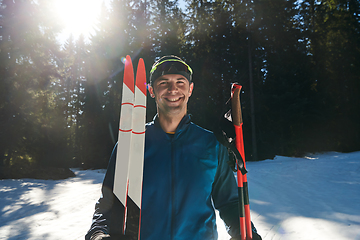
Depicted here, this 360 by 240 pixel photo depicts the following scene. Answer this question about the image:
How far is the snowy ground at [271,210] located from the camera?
4.05 meters

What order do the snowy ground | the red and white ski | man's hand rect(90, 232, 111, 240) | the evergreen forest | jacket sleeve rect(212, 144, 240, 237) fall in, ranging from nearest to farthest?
man's hand rect(90, 232, 111, 240), the red and white ski, jacket sleeve rect(212, 144, 240, 237), the snowy ground, the evergreen forest

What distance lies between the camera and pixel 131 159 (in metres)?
1.65

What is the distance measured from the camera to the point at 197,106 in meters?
20.6

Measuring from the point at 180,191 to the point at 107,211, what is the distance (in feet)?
1.62

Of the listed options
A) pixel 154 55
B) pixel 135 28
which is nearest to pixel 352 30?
pixel 154 55

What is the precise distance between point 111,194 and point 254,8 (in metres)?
22.2

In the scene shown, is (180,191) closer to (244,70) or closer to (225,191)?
(225,191)

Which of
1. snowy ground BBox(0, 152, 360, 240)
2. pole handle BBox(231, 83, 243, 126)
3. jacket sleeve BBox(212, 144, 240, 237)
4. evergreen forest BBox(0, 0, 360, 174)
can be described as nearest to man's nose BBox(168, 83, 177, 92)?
pole handle BBox(231, 83, 243, 126)

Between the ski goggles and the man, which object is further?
the ski goggles

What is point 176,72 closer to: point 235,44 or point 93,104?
point 235,44

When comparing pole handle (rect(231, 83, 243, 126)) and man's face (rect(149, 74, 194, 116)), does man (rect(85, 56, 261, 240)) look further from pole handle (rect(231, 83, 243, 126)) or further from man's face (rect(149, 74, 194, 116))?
pole handle (rect(231, 83, 243, 126))

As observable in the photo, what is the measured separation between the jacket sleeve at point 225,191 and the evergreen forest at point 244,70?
56.0ft

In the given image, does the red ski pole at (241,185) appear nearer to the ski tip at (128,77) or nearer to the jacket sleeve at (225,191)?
the jacket sleeve at (225,191)

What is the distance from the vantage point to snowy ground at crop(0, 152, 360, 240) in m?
4.05
